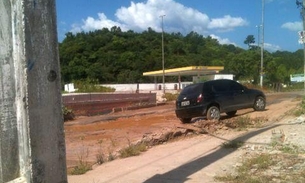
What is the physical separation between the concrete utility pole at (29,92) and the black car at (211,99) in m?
11.4

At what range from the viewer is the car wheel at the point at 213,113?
14578 mm

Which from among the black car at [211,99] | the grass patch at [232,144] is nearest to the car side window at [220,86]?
the black car at [211,99]

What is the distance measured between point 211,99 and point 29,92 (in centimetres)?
1195

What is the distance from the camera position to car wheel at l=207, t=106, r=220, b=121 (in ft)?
47.8

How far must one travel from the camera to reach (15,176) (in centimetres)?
347

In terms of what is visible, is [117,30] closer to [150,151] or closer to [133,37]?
[133,37]

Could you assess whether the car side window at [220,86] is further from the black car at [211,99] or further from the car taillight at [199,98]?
the car taillight at [199,98]

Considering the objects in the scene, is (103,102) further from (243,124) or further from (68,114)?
(243,124)

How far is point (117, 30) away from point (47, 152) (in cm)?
8593

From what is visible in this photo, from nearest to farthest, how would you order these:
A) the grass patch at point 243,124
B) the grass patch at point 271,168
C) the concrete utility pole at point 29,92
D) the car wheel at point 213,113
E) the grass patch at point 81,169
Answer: the concrete utility pole at point 29,92 < the grass patch at point 271,168 < the grass patch at point 81,169 < the grass patch at point 243,124 < the car wheel at point 213,113

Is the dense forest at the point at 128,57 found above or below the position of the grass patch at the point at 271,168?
above

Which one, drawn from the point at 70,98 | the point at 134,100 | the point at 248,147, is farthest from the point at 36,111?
the point at 134,100

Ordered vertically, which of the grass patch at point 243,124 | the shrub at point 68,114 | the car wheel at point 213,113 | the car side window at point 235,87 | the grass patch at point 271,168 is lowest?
the shrub at point 68,114

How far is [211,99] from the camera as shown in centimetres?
1477
